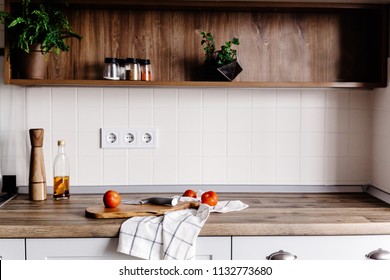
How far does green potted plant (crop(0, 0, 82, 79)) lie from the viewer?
2.27m

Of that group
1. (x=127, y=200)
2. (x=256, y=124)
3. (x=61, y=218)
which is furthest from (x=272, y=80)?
(x=61, y=218)

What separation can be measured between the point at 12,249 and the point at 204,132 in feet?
3.38

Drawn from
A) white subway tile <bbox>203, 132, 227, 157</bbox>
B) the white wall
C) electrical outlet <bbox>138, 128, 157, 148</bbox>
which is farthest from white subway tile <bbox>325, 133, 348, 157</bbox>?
electrical outlet <bbox>138, 128, 157, 148</bbox>

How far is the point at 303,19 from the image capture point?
257cm

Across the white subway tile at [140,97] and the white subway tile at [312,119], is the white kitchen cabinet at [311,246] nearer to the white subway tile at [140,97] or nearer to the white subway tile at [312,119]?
the white subway tile at [312,119]

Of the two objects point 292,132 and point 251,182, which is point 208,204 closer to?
point 251,182

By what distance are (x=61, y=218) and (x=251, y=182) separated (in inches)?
37.6

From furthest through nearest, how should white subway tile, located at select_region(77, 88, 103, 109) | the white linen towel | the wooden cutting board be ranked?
1. white subway tile, located at select_region(77, 88, 103, 109)
2. the wooden cutting board
3. the white linen towel

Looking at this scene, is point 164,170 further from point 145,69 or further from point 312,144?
point 312,144

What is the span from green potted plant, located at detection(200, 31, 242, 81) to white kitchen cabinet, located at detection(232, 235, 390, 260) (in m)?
0.75

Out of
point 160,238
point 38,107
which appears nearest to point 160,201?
point 160,238

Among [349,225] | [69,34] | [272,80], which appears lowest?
[349,225]

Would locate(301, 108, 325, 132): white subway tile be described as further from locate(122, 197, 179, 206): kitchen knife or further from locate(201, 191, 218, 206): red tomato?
locate(122, 197, 179, 206): kitchen knife

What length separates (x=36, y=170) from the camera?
2406 mm
